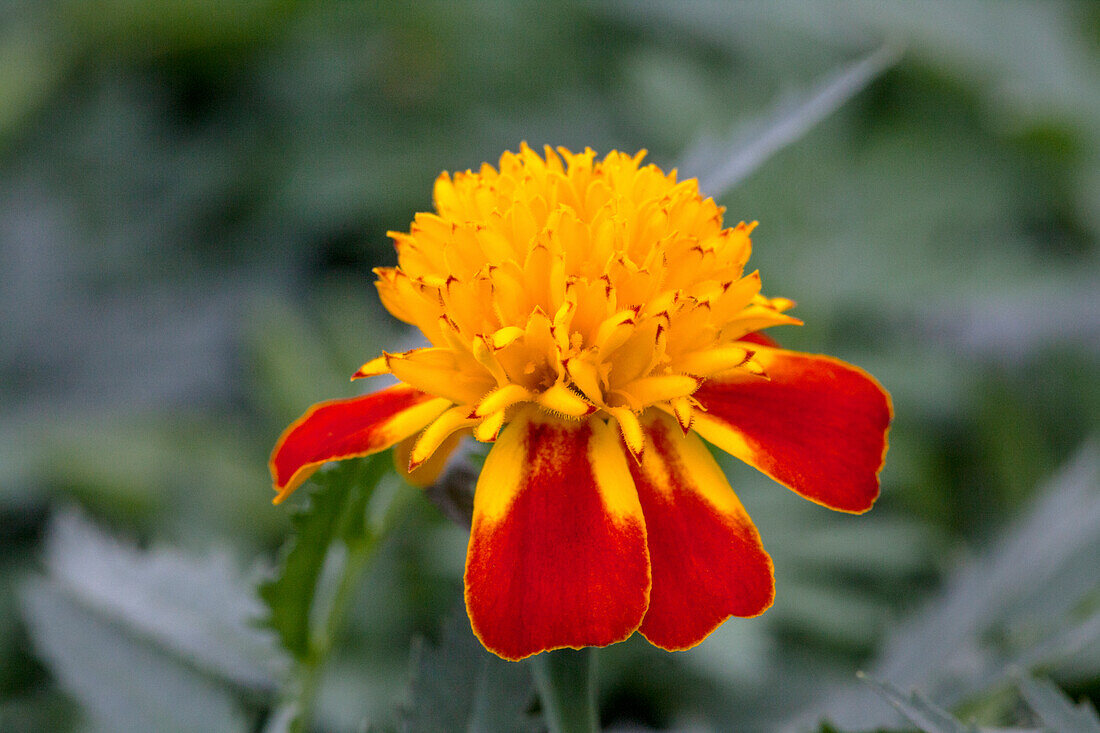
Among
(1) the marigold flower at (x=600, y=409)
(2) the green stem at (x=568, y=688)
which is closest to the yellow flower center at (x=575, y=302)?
(1) the marigold flower at (x=600, y=409)

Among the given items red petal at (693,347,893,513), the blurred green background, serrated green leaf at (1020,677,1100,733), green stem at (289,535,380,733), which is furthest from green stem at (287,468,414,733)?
serrated green leaf at (1020,677,1100,733)

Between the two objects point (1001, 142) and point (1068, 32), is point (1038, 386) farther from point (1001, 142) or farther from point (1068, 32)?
point (1068, 32)

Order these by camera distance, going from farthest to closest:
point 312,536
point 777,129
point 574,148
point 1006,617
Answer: point 574,148 < point 1006,617 < point 777,129 < point 312,536

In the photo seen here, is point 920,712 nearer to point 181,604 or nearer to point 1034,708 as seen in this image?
point 1034,708

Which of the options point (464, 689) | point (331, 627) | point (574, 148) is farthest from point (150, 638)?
point (574, 148)

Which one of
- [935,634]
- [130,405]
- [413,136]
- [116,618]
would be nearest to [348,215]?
[413,136]

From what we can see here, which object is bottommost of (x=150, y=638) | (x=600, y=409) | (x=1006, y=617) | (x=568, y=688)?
(x=1006, y=617)
